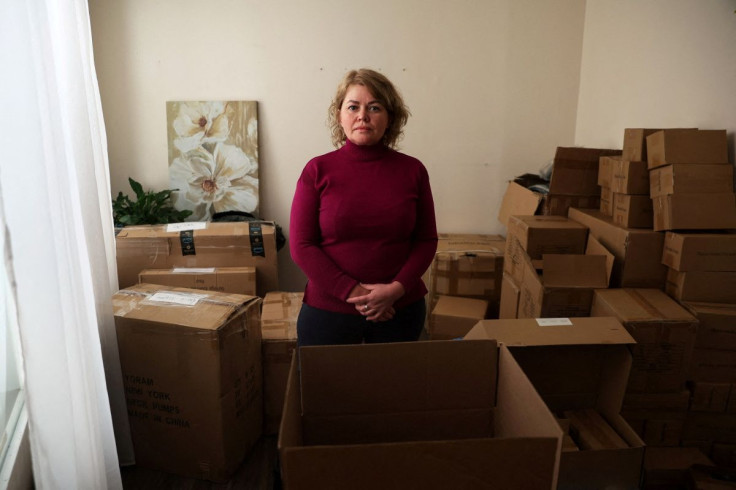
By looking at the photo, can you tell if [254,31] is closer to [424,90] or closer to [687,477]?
[424,90]

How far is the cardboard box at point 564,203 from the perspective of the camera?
8.09ft

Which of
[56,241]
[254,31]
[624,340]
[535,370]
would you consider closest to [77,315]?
[56,241]

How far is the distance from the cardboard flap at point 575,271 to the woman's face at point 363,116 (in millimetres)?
994

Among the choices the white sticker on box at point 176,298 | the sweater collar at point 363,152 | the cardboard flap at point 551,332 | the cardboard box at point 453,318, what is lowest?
the cardboard box at point 453,318

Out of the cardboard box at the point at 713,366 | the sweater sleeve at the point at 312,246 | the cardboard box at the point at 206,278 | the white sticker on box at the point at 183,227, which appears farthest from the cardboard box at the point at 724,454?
the white sticker on box at the point at 183,227

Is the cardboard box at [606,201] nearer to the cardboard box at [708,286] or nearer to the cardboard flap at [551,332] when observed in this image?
the cardboard box at [708,286]

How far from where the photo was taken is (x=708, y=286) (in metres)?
1.76

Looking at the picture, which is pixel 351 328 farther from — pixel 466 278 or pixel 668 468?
pixel 466 278

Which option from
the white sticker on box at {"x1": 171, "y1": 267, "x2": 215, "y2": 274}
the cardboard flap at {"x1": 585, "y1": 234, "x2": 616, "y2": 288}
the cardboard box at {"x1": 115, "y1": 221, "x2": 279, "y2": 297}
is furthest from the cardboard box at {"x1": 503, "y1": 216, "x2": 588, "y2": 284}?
the white sticker on box at {"x1": 171, "y1": 267, "x2": 215, "y2": 274}

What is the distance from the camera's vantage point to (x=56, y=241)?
1095mm

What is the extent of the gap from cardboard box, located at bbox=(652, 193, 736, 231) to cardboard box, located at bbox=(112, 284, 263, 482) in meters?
1.60

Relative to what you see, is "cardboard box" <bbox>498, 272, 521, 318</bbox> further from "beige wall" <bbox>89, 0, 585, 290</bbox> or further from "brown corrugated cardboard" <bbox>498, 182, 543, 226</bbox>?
"beige wall" <bbox>89, 0, 585, 290</bbox>

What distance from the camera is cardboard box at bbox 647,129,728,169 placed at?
5.95ft

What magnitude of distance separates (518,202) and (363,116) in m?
1.68
